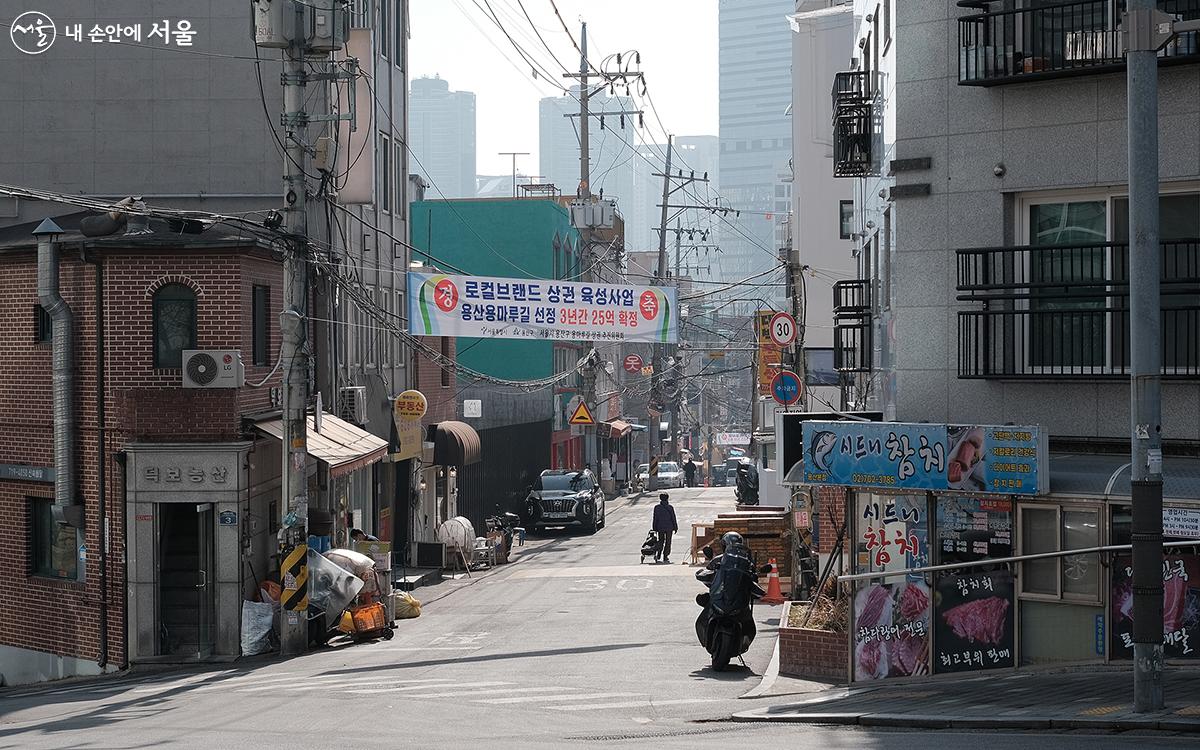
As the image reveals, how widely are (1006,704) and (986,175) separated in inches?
251

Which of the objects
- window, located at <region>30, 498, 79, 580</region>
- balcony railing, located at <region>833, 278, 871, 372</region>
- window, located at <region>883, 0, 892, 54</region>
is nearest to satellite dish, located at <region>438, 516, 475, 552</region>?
window, located at <region>30, 498, 79, 580</region>

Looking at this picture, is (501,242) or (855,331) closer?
(855,331)

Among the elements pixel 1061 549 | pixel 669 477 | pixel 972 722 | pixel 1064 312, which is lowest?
pixel 669 477

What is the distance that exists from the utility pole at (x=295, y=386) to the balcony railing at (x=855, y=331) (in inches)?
323

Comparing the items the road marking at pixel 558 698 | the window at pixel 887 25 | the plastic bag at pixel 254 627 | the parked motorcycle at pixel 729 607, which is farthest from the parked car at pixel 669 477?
the road marking at pixel 558 698

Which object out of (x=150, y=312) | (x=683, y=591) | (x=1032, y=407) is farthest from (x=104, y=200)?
(x=1032, y=407)

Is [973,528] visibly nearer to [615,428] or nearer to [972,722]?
[972,722]

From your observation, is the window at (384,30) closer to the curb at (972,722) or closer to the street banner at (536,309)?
the street banner at (536,309)

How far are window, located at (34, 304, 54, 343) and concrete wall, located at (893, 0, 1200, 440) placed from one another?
1305 centimetres

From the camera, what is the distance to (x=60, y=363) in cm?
1941

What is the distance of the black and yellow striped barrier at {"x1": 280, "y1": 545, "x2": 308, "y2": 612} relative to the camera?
1903cm

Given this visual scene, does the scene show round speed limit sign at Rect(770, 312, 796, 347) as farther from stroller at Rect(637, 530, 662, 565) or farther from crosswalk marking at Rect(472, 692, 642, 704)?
crosswalk marking at Rect(472, 692, 642, 704)

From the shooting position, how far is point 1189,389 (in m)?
13.9

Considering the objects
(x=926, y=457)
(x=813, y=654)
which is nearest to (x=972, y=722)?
(x=926, y=457)
